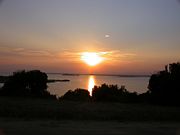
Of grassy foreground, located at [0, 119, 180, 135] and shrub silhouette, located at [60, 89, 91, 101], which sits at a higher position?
shrub silhouette, located at [60, 89, 91, 101]

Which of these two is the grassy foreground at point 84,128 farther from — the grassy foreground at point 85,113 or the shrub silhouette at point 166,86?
the shrub silhouette at point 166,86

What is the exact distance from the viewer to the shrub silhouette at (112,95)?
96.8 ft

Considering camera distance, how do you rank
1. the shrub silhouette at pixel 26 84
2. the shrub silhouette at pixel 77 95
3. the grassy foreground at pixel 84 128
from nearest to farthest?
1. the grassy foreground at pixel 84 128
2. the shrub silhouette at pixel 77 95
3. the shrub silhouette at pixel 26 84

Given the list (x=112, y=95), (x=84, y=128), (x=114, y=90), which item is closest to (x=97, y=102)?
(x=112, y=95)

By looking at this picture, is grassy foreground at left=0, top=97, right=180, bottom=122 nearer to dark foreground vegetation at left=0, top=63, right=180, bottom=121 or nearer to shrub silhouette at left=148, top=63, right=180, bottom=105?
dark foreground vegetation at left=0, top=63, right=180, bottom=121

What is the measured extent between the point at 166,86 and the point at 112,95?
16.1ft

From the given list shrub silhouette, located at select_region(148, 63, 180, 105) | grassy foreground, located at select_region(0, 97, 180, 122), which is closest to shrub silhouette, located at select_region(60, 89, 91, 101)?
shrub silhouette, located at select_region(148, 63, 180, 105)

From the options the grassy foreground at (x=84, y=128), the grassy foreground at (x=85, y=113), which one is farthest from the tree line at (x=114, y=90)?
the grassy foreground at (x=84, y=128)

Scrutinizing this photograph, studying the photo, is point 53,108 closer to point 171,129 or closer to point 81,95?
point 171,129

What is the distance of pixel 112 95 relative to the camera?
30797mm

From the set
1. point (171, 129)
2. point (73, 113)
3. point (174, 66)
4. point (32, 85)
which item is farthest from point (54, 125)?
point (32, 85)

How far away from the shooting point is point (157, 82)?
29.0m

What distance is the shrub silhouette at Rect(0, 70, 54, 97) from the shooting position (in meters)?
34.9

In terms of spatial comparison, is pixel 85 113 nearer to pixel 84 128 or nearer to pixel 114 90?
pixel 84 128
